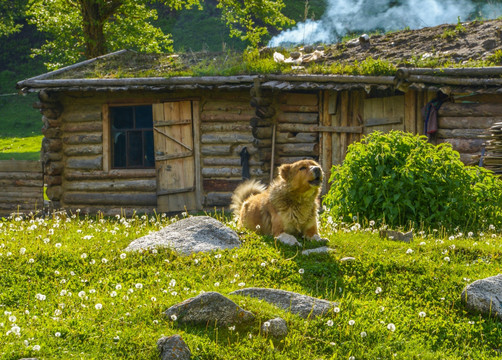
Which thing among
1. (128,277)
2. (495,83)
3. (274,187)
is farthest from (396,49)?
(128,277)

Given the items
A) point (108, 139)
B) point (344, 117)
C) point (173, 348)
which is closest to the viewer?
point (173, 348)

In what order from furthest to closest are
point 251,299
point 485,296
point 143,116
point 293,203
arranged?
point 143,116, point 293,203, point 485,296, point 251,299

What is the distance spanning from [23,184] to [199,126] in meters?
5.31

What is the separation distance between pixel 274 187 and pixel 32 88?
10.4m

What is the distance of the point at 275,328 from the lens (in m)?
5.04

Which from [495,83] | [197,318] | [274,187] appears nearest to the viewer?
[197,318]

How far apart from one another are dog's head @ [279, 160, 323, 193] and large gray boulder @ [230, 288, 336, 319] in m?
2.05

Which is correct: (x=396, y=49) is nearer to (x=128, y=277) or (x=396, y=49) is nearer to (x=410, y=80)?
(x=410, y=80)

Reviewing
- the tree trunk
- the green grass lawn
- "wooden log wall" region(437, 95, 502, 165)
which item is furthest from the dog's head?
the tree trunk

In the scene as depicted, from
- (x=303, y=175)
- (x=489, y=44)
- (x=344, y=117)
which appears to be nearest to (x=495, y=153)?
(x=489, y=44)

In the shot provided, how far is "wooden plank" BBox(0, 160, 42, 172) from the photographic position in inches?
690

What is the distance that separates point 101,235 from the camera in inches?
324

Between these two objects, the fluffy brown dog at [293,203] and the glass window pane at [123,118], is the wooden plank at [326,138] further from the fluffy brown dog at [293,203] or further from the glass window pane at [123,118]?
the fluffy brown dog at [293,203]

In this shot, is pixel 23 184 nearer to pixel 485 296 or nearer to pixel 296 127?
pixel 296 127
